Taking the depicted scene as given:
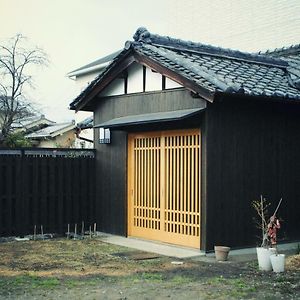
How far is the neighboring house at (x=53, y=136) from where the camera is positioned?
32.8 metres

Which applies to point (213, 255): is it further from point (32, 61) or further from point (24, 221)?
point (32, 61)

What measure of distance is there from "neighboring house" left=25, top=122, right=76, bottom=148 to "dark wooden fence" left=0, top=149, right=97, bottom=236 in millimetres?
18015

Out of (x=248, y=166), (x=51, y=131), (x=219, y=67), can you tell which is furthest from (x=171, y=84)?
(x=51, y=131)

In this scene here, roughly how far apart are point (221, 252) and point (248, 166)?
7.57 feet

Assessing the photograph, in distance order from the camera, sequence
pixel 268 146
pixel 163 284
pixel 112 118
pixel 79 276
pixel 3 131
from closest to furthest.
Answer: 1. pixel 163 284
2. pixel 79 276
3. pixel 268 146
4. pixel 112 118
5. pixel 3 131

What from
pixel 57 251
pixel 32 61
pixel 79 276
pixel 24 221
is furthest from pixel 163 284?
pixel 32 61

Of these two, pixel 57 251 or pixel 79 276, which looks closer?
pixel 79 276

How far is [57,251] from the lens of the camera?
1170 cm

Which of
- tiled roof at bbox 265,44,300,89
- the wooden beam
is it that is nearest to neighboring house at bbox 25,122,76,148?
tiled roof at bbox 265,44,300,89

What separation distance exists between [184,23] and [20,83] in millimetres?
8618

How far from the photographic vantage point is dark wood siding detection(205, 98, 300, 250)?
11.4 m

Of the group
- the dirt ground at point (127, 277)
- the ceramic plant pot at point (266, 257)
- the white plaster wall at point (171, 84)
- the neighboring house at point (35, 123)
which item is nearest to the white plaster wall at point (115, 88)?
the white plaster wall at point (171, 84)

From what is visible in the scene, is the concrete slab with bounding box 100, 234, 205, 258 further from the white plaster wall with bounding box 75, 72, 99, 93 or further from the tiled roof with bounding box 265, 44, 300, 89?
the white plaster wall with bounding box 75, 72, 99, 93

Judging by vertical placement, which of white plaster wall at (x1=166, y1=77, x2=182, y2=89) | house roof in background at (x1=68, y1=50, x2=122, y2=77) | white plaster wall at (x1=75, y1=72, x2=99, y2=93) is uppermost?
house roof in background at (x1=68, y1=50, x2=122, y2=77)
